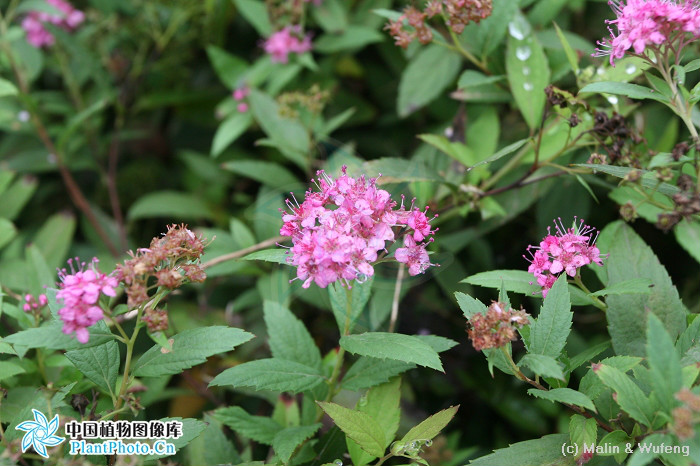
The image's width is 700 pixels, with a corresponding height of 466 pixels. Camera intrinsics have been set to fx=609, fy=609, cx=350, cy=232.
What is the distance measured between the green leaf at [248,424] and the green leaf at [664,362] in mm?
863

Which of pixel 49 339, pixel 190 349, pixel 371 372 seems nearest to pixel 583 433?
pixel 371 372

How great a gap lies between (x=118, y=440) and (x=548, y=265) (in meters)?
1.01

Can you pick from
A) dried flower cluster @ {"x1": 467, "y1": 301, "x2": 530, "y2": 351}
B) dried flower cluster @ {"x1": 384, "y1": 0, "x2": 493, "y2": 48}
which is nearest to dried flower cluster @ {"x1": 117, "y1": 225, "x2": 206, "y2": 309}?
dried flower cluster @ {"x1": 467, "y1": 301, "x2": 530, "y2": 351}

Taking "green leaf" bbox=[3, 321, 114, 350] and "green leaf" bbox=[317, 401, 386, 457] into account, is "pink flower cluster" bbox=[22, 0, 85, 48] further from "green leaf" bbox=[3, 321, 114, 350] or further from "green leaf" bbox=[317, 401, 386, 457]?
"green leaf" bbox=[317, 401, 386, 457]

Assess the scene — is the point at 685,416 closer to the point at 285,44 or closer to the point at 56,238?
the point at 285,44

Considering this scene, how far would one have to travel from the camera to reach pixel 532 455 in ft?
4.22

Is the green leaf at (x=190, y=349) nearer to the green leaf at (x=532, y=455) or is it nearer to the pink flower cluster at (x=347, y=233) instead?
the pink flower cluster at (x=347, y=233)

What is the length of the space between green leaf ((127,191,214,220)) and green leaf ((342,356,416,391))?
4.27ft

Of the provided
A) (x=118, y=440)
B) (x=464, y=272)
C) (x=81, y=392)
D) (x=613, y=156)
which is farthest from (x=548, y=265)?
(x=81, y=392)

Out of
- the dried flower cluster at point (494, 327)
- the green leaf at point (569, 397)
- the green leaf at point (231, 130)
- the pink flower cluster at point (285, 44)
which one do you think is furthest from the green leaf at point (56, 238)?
the green leaf at point (569, 397)

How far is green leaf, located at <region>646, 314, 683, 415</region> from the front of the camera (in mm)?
1042

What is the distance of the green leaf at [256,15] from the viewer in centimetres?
237

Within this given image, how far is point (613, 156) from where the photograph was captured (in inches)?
60.4

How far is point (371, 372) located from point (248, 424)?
13.0 inches
